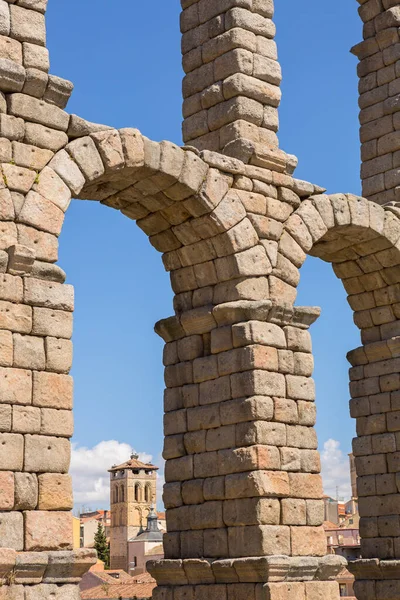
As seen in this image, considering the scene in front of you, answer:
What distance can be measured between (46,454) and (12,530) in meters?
0.78

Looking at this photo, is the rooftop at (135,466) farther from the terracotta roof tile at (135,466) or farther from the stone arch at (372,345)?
the stone arch at (372,345)

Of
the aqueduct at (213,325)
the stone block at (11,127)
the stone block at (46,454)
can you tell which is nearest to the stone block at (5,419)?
the aqueduct at (213,325)

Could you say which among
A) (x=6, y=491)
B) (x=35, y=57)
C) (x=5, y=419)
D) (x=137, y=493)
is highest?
(x=137, y=493)

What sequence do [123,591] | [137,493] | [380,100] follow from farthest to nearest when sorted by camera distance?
1. [137,493]
2. [123,591]
3. [380,100]

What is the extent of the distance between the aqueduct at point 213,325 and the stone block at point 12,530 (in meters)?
0.02

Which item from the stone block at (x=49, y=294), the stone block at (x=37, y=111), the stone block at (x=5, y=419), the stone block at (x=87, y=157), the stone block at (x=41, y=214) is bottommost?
the stone block at (x=5, y=419)

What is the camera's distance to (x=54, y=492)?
9.34 meters

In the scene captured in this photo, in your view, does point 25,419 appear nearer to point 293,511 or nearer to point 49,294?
point 49,294

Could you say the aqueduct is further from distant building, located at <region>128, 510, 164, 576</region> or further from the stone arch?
distant building, located at <region>128, 510, 164, 576</region>

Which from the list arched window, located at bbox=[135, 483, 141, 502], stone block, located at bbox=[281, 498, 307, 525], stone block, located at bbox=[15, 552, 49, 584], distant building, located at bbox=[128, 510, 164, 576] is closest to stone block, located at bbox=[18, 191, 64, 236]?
stone block, located at bbox=[15, 552, 49, 584]

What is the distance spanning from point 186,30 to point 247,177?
2583 millimetres

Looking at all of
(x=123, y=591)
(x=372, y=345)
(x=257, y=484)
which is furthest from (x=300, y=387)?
(x=123, y=591)

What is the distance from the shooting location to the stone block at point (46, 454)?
30.4 ft

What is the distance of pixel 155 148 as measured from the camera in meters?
11.4
